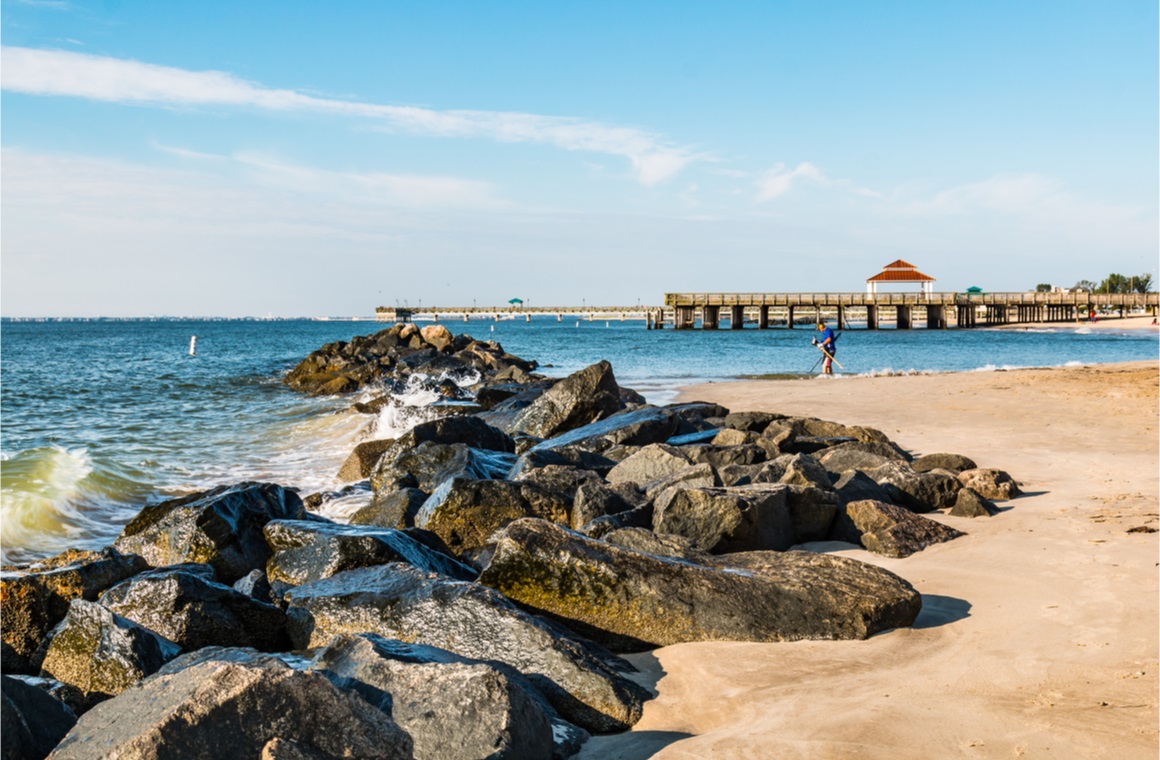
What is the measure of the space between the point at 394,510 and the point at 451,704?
17.1ft

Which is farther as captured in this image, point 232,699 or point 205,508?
point 205,508

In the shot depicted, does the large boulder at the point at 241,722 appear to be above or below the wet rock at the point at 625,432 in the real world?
above

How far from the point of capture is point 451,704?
12.3 feet

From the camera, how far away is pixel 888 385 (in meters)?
23.0

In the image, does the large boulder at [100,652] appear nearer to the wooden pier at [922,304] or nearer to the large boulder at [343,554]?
the large boulder at [343,554]

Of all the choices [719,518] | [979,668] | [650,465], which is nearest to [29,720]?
[979,668]

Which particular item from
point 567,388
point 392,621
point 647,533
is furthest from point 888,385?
point 392,621

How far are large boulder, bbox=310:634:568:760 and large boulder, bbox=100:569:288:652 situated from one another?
1434 mm

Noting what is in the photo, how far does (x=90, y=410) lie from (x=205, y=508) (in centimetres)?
2036

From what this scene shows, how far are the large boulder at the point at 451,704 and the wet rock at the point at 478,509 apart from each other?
3844 millimetres

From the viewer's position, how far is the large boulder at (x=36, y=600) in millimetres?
5551

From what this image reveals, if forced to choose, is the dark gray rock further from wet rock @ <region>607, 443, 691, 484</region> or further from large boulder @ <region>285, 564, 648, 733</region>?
large boulder @ <region>285, 564, 648, 733</region>

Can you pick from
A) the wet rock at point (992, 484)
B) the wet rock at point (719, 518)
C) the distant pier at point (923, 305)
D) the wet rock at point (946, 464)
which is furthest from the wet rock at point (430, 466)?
the distant pier at point (923, 305)

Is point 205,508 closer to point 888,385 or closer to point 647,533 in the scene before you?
point 647,533
